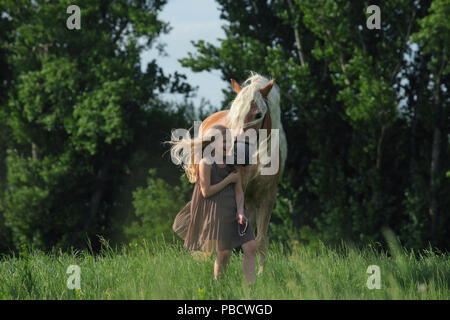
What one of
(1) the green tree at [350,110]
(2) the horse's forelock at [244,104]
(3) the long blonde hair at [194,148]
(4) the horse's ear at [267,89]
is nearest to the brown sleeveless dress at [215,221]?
(3) the long blonde hair at [194,148]

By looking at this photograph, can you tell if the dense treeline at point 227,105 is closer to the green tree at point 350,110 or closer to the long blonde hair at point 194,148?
the green tree at point 350,110

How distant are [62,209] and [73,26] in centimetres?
458

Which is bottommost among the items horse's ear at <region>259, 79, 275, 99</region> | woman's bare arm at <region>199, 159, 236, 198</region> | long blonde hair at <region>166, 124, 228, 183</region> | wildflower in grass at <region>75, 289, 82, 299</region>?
wildflower in grass at <region>75, 289, 82, 299</region>

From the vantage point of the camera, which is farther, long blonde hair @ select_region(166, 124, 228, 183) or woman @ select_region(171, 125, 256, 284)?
long blonde hair @ select_region(166, 124, 228, 183)

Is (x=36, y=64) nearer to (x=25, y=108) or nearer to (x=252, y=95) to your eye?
(x=25, y=108)

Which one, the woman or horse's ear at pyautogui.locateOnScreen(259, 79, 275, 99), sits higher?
horse's ear at pyautogui.locateOnScreen(259, 79, 275, 99)

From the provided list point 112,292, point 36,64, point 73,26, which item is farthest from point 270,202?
point 36,64

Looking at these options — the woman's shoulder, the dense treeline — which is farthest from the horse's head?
the dense treeline

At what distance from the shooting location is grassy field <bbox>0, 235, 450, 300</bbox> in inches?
169

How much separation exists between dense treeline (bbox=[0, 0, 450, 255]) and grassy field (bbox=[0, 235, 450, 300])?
5346 mm

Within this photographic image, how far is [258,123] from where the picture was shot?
4902 mm

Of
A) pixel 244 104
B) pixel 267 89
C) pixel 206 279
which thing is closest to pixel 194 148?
pixel 244 104

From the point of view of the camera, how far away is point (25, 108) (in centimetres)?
1349

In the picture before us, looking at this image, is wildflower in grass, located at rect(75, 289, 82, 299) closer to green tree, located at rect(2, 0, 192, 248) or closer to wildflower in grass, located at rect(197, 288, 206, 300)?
wildflower in grass, located at rect(197, 288, 206, 300)
